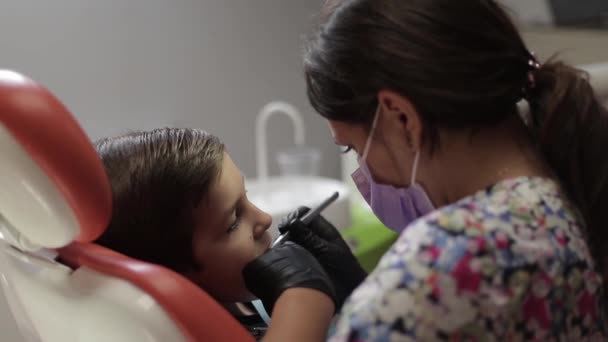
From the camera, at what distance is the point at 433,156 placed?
81 cm

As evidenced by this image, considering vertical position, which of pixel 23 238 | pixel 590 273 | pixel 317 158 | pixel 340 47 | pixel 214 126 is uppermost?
pixel 340 47

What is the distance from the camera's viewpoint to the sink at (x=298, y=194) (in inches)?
71.6

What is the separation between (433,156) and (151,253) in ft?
1.30

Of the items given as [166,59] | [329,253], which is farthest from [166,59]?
[329,253]

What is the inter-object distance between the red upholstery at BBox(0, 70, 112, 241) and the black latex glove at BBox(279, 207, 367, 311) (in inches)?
15.7

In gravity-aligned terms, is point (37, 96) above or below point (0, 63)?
above

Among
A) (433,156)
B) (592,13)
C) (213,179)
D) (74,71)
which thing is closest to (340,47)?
(433,156)

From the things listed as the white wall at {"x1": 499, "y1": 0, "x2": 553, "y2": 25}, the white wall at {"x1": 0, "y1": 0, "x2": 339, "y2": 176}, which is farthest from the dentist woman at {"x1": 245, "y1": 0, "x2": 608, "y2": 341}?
the white wall at {"x1": 499, "y1": 0, "x2": 553, "y2": 25}

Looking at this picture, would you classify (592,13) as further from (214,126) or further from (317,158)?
(214,126)

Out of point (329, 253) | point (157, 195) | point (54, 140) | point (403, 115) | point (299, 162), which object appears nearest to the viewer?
point (54, 140)

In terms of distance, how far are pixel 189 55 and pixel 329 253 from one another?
1122 millimetres

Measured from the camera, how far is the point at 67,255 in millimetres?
823

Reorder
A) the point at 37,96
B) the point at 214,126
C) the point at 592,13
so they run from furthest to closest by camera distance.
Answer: the point at 592,13, the point at 214,126, the point at 37,96

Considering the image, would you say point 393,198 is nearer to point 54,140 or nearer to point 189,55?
point 54,140
